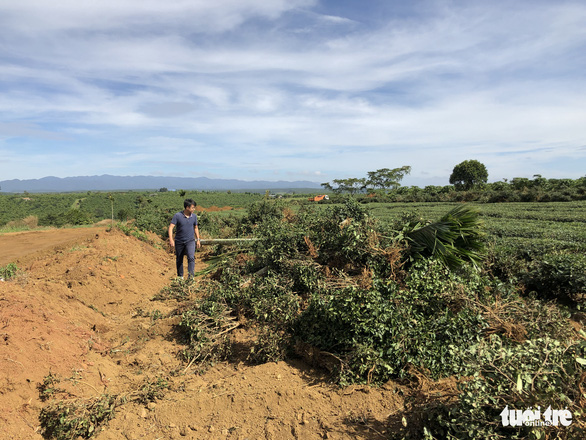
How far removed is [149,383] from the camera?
12.5 ft

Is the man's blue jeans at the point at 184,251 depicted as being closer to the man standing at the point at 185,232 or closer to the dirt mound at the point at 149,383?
the man standing at the point at 185,232

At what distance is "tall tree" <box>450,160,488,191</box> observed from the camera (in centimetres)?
5723

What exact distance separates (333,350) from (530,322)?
2404 mm

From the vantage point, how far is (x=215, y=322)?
4.95 m

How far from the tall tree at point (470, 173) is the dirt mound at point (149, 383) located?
60.0 m

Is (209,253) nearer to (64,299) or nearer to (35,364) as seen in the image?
(64,299)

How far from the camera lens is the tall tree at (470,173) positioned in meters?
57.2

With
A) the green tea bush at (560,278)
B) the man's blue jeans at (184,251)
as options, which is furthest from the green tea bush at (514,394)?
the man's blue jeans at (184,251)

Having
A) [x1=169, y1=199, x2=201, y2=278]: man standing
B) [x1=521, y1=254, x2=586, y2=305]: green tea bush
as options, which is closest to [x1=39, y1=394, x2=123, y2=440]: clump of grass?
[x1=169, y1=199, x2=201, y2=278]: man standing

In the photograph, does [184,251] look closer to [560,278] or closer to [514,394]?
[514,394]

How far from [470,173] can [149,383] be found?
63680mm

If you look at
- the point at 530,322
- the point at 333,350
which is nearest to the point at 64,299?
the point at 333,350

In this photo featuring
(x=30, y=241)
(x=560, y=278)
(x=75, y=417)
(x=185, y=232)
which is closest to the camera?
(x=75, y=417)

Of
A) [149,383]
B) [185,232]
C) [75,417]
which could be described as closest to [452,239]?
[149,383]
